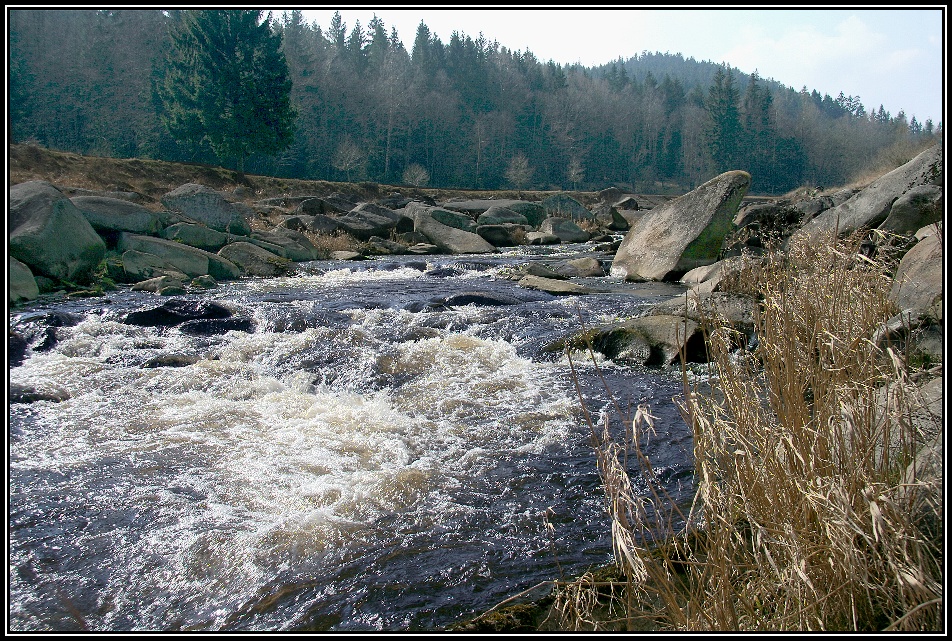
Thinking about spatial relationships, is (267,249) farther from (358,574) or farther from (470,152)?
(470,152)

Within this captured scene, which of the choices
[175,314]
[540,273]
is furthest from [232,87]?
[175,314]

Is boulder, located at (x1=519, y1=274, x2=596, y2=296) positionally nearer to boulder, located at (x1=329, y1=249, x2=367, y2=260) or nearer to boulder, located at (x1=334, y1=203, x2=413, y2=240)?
boulder, located at (x1=329, y1=249, x2=367, y2=260)

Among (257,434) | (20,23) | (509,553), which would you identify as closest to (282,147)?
(20,23)

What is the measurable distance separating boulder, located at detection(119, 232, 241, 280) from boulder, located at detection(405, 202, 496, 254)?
7617 mm

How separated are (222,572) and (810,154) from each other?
102 meters

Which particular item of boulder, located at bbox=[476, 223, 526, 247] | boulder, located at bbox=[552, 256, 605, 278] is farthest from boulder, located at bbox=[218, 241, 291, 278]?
boulder, located at bbox=[476, 223, 526, 247]

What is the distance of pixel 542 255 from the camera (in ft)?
58.1

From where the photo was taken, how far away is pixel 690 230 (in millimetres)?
11703

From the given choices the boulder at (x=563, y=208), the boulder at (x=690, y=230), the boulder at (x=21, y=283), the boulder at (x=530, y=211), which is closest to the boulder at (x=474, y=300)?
the boulder at (x=690, y=230)

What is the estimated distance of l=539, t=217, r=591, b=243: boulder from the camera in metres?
22.3

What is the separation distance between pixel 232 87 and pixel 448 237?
2199 centimetres

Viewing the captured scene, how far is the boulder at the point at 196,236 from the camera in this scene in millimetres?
14086

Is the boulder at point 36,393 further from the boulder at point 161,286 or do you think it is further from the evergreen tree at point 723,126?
the evergreen tree at point 723,126

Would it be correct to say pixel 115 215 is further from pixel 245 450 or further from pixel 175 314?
pixel 245 450
